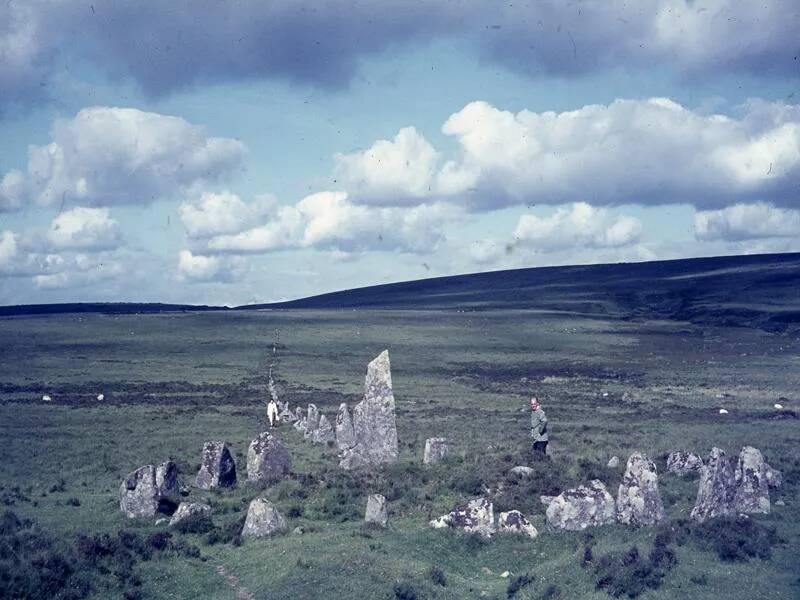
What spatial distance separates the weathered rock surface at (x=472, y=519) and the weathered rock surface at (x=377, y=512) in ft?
4.49

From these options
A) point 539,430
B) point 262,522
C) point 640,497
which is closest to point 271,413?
point 539,430

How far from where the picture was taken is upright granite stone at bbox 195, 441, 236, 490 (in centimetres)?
2602

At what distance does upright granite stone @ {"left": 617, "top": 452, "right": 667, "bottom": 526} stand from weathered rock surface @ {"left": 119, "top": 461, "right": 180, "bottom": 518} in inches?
529

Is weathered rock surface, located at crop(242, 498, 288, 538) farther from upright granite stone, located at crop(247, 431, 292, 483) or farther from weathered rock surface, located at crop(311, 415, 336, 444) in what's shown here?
weathered rock surface, located at crop(311, 415, 336, 444)

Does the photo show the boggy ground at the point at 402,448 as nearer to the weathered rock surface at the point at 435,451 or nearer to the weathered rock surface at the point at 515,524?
the weathered rock surface at the point at 515,524

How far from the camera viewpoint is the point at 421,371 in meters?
74.1

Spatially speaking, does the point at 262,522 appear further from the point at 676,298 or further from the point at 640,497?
the point at 676,298

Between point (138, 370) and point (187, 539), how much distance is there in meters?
53.9

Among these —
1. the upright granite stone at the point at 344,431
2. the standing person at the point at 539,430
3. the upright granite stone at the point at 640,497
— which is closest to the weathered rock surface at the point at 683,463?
the standing person at the point at 539,430

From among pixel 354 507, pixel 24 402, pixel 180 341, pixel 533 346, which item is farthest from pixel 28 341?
pixel 354 507

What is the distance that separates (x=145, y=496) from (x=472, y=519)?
9.79 m

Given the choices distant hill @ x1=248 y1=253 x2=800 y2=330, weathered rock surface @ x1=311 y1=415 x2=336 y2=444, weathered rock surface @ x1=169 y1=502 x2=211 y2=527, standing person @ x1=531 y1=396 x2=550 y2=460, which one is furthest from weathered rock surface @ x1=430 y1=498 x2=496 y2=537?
distant hill @ x1=248 y1=253 x2=800 y2=330

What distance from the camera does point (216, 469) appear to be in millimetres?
26047

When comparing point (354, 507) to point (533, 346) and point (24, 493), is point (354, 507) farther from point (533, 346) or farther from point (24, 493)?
point (533, 346)
